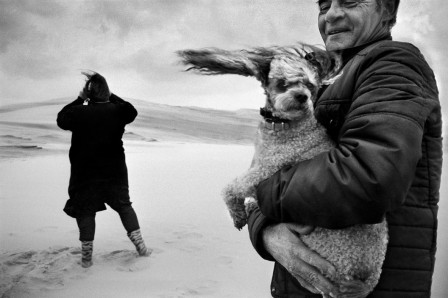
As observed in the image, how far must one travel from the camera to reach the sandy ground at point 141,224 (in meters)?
2.07

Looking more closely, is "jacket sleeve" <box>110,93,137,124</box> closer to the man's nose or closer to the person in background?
the person in background

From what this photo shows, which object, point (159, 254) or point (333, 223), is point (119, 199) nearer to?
point (159, 254)

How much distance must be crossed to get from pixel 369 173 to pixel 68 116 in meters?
1.77

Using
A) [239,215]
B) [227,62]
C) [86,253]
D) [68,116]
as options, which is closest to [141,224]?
[86,253]

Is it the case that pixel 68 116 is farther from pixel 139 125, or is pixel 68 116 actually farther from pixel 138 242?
pixel 138 242

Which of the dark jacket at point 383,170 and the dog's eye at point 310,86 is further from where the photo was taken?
the dog's eye at point 310,86

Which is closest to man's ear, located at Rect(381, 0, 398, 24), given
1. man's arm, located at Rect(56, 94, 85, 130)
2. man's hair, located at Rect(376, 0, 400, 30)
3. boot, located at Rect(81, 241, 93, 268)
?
man's hair, located at Rect(376, 0, 400, 30)

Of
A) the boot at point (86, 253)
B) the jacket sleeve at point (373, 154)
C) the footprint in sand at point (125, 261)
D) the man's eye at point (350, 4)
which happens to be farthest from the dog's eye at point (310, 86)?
the boot at point (86, 253)

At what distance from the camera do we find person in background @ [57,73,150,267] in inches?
82.3

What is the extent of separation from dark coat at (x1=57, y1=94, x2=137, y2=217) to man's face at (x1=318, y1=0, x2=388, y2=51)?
1381mm

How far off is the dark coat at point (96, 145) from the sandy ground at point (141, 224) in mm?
54

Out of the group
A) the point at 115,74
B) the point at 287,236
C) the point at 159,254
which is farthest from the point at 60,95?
the point at 287,236

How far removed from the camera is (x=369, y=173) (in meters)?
0.64

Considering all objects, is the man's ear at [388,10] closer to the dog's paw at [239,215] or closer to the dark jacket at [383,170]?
the dark jacket at [383,170]
